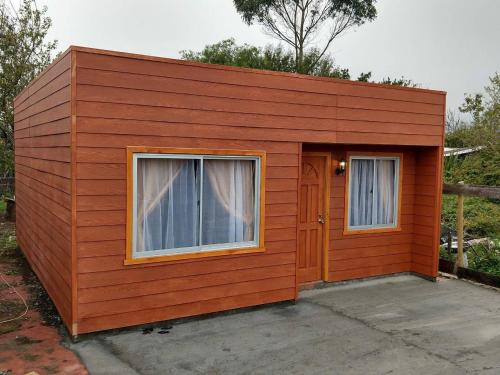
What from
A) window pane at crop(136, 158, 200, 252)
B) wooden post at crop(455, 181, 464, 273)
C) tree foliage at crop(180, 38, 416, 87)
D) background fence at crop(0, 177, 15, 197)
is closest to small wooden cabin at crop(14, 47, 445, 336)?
window pane at crop(136, 158, 200, 252)

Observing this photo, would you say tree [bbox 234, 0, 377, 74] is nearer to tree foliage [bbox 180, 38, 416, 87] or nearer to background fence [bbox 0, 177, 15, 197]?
tree foliage [bbox 180, 38, 416, 87]

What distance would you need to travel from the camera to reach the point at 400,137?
21.6 feet

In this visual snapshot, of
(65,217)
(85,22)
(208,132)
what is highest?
(85,22)

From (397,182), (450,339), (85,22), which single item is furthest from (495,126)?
(85,22)

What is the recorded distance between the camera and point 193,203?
517 centimetres

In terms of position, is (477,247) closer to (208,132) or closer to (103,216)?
(208,132)

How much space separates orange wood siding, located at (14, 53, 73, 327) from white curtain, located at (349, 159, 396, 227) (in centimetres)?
385

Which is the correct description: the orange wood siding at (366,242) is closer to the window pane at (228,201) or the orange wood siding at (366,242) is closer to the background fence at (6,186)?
the window pane at (228,201)

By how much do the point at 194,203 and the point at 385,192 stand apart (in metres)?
3.22

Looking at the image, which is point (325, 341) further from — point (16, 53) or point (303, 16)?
point (303, 16)

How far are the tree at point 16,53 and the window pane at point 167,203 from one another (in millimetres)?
11668

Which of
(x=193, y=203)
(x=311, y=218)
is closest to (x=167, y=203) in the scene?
(x=193, y=203)

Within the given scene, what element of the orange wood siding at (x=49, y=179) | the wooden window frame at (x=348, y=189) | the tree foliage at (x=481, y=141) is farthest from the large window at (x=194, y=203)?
the tree foliage at (x=481, y=141)

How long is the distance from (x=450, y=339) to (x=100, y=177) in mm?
3816
